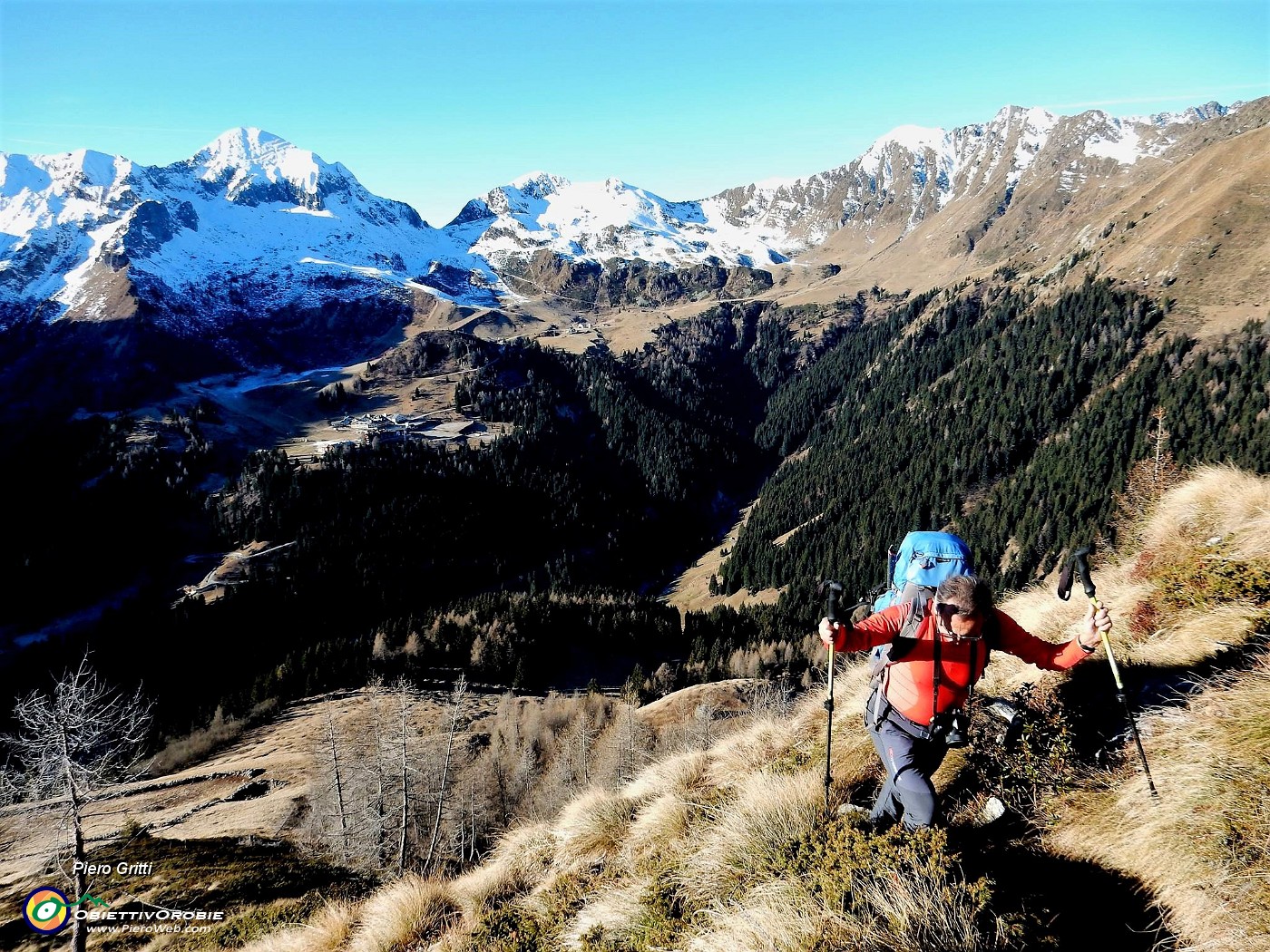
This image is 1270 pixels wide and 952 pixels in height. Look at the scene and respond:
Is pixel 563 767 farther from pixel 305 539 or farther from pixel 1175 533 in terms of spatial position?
pixel 305 539

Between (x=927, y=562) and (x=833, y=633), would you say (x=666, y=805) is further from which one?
(x=927, y=562)

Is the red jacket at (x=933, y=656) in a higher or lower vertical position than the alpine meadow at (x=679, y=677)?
higher

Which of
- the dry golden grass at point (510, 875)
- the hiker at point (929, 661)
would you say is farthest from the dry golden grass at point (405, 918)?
the hiker at point (929, 661)

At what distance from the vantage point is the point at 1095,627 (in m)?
5.71

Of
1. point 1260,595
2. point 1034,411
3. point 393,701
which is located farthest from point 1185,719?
point 1034,411

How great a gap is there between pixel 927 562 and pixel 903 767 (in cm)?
236

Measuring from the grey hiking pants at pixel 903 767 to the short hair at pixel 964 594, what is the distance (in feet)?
4.79

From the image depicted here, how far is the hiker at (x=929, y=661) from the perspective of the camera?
5664 millimetres

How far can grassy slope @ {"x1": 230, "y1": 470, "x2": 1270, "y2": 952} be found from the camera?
4316mm

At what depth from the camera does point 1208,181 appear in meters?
194

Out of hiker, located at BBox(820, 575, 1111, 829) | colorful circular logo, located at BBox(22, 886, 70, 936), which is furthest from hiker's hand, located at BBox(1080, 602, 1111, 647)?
colorful circular logo, located at BBox(22, 886, 70, 936)

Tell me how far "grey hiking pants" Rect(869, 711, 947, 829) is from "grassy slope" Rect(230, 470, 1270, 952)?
459mm

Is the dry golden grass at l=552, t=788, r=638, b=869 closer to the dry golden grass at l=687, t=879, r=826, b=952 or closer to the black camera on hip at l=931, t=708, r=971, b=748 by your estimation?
the dry golden grass at l=687, t=879, r=826, b=952

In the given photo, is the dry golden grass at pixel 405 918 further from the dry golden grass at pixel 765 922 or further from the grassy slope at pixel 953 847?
the dry golden grass at pixel 765 922
